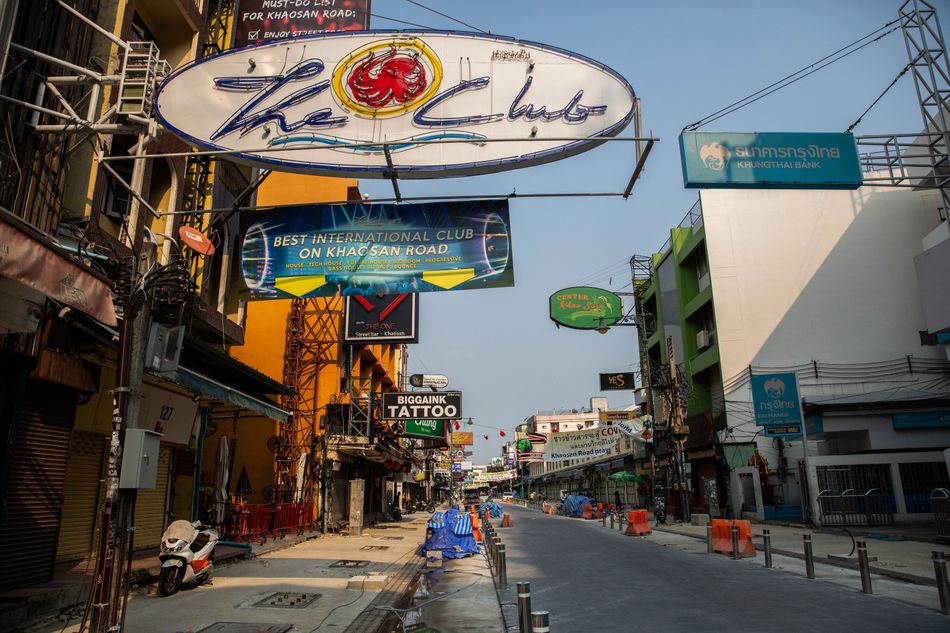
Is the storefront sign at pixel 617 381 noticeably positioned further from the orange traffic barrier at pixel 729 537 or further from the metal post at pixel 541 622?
the metal post at pixel 541 622

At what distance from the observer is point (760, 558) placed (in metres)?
15.2

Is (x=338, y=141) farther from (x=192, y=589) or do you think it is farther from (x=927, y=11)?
(x=927, y=11)

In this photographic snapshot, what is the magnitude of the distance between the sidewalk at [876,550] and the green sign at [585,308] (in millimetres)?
12213

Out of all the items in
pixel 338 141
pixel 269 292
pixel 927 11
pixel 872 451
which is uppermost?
pixel 927 11

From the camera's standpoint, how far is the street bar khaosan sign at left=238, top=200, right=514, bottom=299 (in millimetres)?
8750

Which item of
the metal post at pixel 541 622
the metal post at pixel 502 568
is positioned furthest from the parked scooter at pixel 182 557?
the metal post at pixel 541 622

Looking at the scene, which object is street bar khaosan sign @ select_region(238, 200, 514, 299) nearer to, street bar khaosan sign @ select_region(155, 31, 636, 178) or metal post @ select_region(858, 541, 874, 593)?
street bar khaosan sign @ select_region(155, 31, 636, 178)

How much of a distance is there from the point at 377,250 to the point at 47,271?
402 centimetres

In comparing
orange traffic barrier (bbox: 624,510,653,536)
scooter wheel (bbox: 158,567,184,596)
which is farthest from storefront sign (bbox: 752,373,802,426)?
scooter wheel (bbox: 158,567,184,596)

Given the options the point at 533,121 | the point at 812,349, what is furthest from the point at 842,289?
the point at 533,121

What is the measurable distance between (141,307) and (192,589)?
238 inches

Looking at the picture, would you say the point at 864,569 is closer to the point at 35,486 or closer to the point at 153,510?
the point at 35,486

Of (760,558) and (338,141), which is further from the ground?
(338,141)

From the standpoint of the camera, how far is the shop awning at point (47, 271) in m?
5.83
